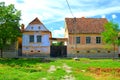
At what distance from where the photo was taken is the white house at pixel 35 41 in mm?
57594

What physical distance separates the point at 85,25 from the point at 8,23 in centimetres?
1601

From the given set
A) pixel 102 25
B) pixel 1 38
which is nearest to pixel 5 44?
pixel 1 38

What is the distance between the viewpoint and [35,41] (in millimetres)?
57812

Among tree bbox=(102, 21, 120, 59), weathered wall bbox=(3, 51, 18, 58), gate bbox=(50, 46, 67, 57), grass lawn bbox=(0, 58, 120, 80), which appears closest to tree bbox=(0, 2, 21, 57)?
weathered wall bbox=(3, 51, 18, 58)

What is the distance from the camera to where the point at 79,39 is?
58656 millimetres

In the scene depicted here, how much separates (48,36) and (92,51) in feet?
28.4

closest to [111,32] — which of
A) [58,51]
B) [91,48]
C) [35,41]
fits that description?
[91,48]

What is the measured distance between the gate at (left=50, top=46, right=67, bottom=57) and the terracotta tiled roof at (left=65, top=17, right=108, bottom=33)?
357cm

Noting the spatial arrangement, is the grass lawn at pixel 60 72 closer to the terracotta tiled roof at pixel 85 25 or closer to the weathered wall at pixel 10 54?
the weathered wall at pixel 10 54

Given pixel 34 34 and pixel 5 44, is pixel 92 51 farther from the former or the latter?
pixel 5 44

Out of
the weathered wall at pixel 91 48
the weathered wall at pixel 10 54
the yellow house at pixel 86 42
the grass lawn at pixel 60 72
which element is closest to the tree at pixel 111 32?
the yellow house at pixel 86 42

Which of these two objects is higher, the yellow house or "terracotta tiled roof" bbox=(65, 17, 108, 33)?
"terracotta tiled roof" bbox=(65, 17, 108, 33)

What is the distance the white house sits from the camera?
5759 centimetres

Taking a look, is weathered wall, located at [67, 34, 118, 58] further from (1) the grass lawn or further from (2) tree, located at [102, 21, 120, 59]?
(1) the grass lawn
